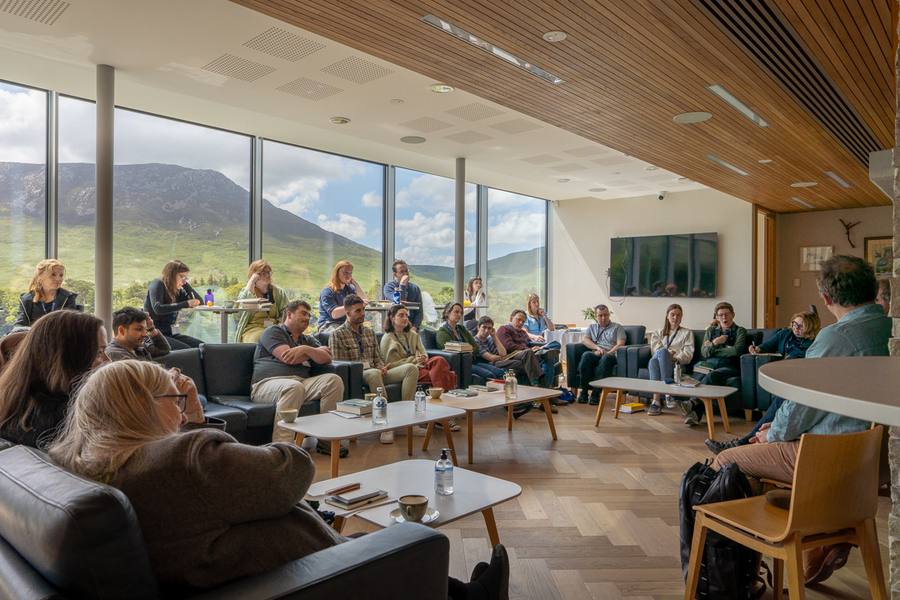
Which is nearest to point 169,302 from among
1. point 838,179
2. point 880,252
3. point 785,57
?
point 785,57

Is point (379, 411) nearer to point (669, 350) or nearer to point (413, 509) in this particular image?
point (413, 509)

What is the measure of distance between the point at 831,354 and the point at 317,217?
639 cm

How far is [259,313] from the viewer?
5.52 meters

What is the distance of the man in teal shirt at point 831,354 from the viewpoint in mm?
2256

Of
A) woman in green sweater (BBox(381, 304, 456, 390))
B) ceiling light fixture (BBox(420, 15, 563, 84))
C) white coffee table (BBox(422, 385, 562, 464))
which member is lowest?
white coffee table (BBox(422, 385, 562, 464))

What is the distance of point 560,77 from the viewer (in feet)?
13.0

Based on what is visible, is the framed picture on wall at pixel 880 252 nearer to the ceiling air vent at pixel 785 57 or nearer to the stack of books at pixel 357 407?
the ceiling air vent at pixel 785 57

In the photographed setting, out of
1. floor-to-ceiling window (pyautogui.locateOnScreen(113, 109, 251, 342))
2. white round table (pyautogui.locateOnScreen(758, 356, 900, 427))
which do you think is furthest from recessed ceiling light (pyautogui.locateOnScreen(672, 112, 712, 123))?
floor-to-ceiling window (pyautogui.locateOnScreen(113, 109, 251, 342))

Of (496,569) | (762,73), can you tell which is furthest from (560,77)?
(496,569)

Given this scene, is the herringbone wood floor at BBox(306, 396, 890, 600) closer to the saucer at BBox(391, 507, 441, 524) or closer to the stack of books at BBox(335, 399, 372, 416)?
the stack of books at BBox(335, 399, 372, 416)

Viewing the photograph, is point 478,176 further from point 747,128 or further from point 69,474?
point 69,474

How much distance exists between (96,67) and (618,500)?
4.95m

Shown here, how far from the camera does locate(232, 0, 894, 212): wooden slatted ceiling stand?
3023mm

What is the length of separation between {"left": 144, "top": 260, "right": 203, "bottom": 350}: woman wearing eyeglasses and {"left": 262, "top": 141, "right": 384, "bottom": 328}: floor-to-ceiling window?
2.16 meters
